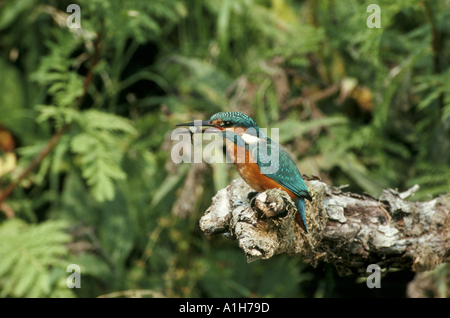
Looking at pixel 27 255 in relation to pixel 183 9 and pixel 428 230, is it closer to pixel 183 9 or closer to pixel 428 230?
pixel 428 230

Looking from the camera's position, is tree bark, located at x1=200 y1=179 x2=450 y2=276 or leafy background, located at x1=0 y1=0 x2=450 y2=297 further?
leafy background, located at x1=0 y1=0 x2=450 y2=297

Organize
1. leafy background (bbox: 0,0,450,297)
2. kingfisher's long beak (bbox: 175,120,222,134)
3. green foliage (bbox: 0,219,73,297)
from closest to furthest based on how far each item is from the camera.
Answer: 1. kingfisher's long beak (bbox: 175,120,222,134)
2. green foliage (bbox: 0,219,73,297)
3. leafy background (bbox: 0,0,450,297)

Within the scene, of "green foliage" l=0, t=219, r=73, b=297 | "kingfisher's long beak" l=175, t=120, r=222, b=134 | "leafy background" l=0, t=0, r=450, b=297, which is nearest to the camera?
"kingfisher's long beak" l=175, t=120, r=222, b=134

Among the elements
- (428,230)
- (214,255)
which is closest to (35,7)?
(214,255)

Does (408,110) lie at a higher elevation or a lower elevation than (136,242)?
higher

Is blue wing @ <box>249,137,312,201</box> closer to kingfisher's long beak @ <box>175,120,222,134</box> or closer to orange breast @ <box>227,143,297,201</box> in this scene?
orange breast @ <box>227,143,297,201</box>

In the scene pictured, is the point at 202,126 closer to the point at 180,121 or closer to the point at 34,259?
the point at 180,121

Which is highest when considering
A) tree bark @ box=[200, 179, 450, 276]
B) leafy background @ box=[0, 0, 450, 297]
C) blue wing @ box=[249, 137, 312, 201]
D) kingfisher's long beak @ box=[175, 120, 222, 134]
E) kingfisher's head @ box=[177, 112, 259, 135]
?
leafy background @ box=[0, 0, 450, 297]

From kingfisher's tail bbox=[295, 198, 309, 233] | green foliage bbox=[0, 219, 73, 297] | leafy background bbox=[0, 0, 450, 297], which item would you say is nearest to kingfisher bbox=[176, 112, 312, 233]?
kingfisher's tail bbox=[295, 198, 309, 233]
